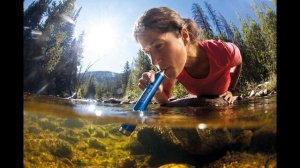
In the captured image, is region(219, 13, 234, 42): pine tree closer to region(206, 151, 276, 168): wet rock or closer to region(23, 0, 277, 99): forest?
region(23, 0, 277, 99): forest

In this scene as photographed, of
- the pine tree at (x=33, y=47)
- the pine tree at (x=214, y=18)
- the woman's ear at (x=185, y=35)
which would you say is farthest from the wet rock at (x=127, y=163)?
the pine tree at (x=214, y=18)

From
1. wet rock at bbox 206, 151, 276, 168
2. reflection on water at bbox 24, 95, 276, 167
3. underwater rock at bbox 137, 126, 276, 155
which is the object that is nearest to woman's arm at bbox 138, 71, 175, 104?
reflection on water at bbox 24, 95, 276, 167

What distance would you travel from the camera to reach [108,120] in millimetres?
3338

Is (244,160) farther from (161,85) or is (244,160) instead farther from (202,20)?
(202,20)

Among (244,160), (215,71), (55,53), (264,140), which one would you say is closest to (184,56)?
(215,71)

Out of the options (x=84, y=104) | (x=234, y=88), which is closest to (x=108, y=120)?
(x=84, y=104)

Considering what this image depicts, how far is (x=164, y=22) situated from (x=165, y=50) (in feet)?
0.61

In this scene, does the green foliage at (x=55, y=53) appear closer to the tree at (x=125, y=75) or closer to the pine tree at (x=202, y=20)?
the tree at (x=125, y=75)

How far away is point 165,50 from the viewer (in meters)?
2.65

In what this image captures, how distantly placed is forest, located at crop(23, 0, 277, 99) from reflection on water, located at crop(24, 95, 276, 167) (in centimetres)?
14

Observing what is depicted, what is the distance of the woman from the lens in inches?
101

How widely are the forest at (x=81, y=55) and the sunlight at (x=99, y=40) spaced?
50mm

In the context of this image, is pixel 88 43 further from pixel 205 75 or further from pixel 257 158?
pixel 257 158

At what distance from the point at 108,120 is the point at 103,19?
986 mm
